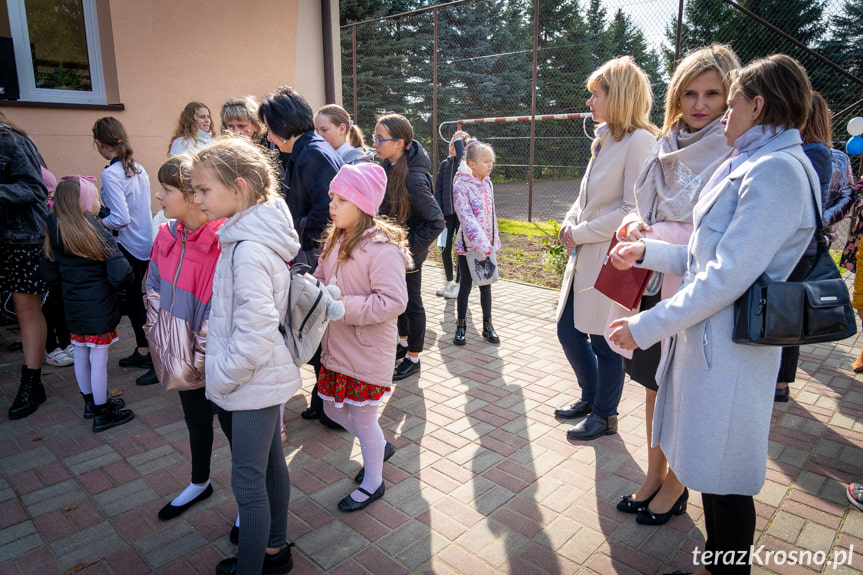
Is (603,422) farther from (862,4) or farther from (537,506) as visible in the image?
(862,4)

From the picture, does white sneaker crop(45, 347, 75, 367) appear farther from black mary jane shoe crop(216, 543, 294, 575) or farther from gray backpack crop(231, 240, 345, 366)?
gray backpack crop(231, 240, 345, 366)

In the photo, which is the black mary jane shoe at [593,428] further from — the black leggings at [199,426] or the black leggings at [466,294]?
the black leggings at [199,426]

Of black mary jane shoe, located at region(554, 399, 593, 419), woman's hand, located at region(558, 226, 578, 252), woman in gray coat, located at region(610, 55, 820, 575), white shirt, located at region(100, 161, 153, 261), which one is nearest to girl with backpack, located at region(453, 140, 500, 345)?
black mary jane shoe, located at region(554, 399, 593, 419)

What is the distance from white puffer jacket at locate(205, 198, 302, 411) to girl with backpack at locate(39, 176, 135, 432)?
2.02 meters

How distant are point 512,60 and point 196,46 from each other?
16.6m

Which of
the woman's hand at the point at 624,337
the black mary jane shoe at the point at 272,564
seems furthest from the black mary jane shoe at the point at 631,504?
the black mary jane shoe at the point at 272,564

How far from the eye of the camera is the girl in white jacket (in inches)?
81.1

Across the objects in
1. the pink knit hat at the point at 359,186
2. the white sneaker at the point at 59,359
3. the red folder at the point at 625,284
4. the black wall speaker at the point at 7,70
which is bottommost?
the white sneaker at the point at 59,359

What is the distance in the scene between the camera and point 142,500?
3.00 m

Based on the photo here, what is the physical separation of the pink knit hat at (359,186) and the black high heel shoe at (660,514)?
2.02m

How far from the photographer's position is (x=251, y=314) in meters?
2.04

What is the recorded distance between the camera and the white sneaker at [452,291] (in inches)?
280

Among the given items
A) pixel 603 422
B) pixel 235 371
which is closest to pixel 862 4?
pixel 603 422

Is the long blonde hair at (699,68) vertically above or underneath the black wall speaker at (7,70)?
underneath
